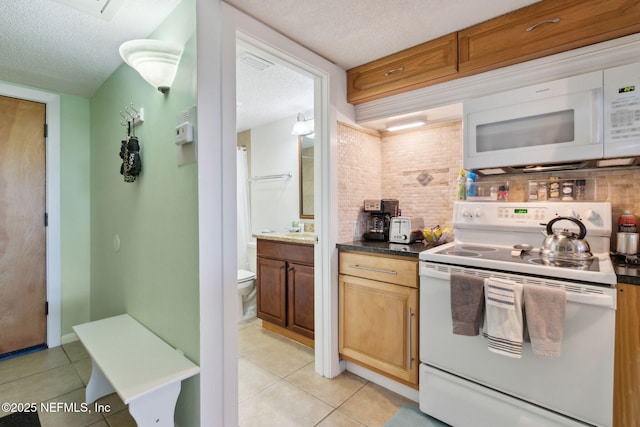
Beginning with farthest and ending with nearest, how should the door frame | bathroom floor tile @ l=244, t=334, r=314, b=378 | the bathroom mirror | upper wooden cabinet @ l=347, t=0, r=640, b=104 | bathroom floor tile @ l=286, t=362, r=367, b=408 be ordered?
the bathroom mirror, the door frame, bathroom floor tile @ l=244, t=334, r=314, b=378, bathroom floor tile @ l=286, t=362, r=367, b=408, upper wooden cabinet @ l=347, t=0, r=640, b=104

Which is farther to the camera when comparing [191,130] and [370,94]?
[370,94]

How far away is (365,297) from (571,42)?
1748 mm

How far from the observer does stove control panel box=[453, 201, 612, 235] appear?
150cm

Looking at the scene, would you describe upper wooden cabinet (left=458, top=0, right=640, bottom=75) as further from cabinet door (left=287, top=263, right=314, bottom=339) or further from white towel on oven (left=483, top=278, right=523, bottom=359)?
cabinet door (left=287, top=263, right=314, bottom=339)

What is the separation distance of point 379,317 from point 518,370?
777mm

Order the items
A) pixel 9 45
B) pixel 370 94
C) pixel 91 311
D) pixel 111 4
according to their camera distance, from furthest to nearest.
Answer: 1. pixel 91 311
2. pixel 370 94
3. pixel 9 45
4. pixel 111 4

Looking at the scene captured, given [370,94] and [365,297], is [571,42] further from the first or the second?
[365,297]

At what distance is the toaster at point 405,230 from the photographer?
2.13m

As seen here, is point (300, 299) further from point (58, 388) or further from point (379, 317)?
point (58, 388)

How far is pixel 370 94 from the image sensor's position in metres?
2.12

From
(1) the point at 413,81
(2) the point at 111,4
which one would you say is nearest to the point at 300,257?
(1) the point at 413,81

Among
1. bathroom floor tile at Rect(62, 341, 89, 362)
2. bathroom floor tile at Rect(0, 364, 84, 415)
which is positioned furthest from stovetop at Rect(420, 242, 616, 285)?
bathroom floor tile at Rect(62, 341, 89, 362)

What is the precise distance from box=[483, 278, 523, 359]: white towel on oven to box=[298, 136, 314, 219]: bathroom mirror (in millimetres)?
2097

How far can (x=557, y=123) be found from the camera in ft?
4.91
